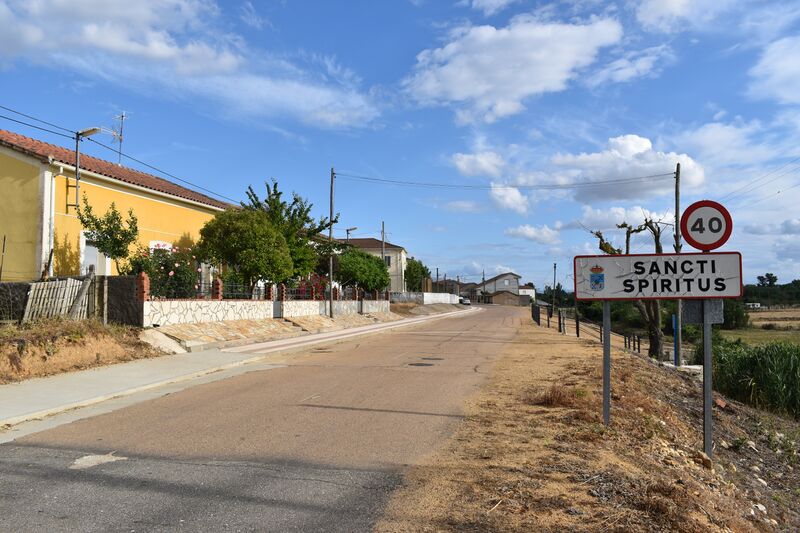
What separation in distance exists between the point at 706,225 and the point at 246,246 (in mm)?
21902

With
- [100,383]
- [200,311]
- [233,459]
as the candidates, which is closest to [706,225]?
[233,459]

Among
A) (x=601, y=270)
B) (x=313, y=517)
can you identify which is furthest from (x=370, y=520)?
(x=601, y=270)

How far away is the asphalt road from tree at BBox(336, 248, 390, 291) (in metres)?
42.3

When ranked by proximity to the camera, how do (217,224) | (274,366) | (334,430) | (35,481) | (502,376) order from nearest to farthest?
(35,481)
(334,430)
(502,376)
(274,366)
(217,224)

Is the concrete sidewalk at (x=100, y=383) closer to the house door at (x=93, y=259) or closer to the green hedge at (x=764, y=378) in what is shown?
the house door at (x=93, y=259)

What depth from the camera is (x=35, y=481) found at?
218 inches

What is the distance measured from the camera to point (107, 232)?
2117 cm

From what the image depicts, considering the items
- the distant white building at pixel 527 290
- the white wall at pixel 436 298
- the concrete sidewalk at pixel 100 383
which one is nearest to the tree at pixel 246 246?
the concrete sidewalk at pixel 100 383

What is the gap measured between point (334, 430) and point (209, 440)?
59.9 inches

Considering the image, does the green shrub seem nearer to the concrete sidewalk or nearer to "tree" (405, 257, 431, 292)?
the concrete sidewalk

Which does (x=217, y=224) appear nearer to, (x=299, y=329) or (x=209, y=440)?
(x=299, y=329)

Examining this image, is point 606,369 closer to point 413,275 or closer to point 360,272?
point 360,272

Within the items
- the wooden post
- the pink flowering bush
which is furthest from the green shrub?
the wooden post

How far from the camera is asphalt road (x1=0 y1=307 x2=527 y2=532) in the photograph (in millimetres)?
4664
